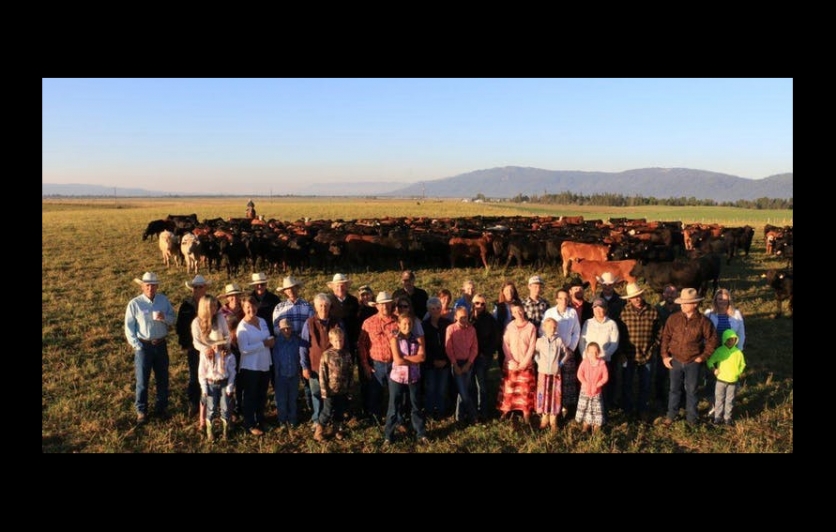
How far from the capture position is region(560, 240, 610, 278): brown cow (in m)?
17.7

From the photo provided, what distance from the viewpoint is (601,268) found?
1467cm

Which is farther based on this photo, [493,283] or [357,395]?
[493,283]

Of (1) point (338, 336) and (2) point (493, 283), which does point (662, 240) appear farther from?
(1) point (338, 336)

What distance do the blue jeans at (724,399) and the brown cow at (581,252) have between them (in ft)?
36.3

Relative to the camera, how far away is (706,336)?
6.09 metres

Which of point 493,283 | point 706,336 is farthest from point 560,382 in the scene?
point 493,283

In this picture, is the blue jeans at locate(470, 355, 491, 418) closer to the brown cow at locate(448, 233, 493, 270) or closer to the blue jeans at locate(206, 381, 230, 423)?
the blue jeans at locate(206, 381, 230, 423)

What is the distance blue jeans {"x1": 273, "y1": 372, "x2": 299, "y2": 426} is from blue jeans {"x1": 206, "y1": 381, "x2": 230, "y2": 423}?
61cm

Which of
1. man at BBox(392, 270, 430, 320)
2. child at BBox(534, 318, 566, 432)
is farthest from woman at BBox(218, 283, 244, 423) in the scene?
child at BBox(534, 318, 566, 432)

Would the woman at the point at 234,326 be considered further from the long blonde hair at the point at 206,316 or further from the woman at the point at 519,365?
the woman at the point at 519,365

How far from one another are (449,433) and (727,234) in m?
21.6

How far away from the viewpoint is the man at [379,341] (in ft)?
20.0

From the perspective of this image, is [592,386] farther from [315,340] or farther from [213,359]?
[213,359]

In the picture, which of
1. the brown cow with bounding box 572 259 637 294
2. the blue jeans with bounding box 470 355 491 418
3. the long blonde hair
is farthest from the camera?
the brown cow with bounding box 572 259 637 294
